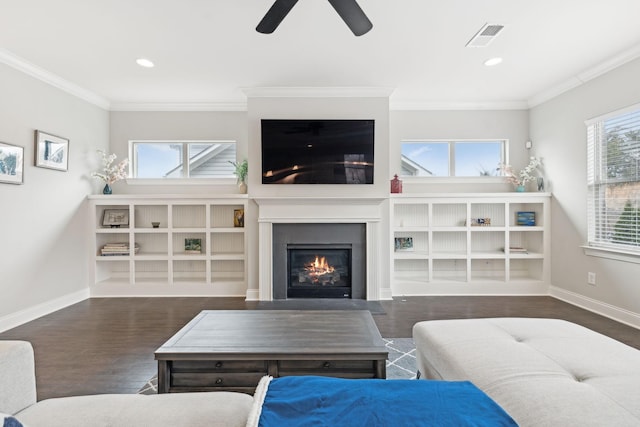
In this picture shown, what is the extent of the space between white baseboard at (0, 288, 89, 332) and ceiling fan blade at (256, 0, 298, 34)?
11.9 feet

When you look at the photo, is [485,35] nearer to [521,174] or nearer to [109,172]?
[521,174]

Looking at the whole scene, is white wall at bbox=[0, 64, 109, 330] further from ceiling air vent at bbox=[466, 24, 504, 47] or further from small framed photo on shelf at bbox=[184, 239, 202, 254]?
ceiling air vent at bbox=[466, 24, 504, 47]

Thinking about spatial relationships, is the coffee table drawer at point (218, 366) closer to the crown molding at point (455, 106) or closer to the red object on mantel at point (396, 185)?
the red object on mantel at point (396, 185)

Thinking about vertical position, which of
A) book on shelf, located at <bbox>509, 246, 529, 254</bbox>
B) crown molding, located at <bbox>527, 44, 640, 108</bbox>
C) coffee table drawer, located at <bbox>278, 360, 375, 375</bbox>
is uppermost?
crown molding, located at <bbox>527, 44, 640, 108</bbox>

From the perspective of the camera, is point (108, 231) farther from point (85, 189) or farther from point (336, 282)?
point (336, 282)

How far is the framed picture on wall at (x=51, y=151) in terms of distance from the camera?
140 inches

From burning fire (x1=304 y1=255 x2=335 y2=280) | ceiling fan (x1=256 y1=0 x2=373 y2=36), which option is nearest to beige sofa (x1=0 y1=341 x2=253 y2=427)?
ceiling fan (x1=256 y1=0 x2=373 y2=36)

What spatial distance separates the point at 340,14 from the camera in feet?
6.40

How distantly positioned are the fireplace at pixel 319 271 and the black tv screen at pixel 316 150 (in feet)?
2.91

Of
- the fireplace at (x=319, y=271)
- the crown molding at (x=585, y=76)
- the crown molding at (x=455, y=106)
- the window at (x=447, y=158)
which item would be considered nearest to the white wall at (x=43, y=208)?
the fireplace at (x=319, y=271)

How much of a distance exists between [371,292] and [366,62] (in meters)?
2.66

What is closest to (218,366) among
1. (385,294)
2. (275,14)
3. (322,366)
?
(322,366)

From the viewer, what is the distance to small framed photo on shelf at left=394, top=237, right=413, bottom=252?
458 cm

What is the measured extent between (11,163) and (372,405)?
407cm
